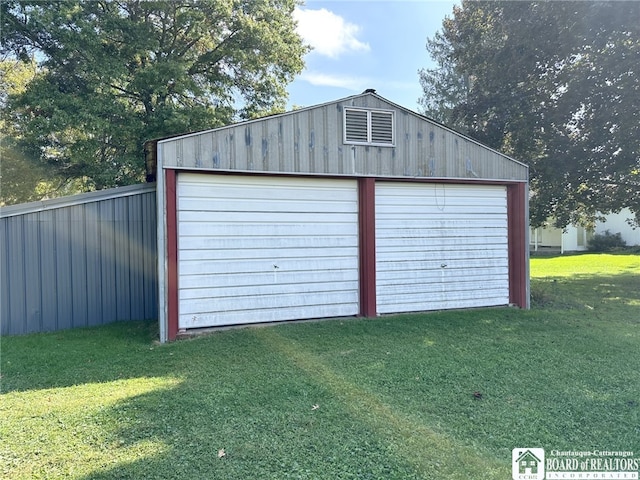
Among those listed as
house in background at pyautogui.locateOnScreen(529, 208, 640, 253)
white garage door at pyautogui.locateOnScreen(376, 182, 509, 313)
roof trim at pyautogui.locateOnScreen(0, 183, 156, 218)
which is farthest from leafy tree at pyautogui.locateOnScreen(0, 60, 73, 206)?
house in background at pyautogui.locateOnScreen(529, 208, 640, 253)

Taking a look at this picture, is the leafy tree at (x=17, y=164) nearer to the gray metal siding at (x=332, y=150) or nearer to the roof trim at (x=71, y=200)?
the roof trim at (x=71, y=200)

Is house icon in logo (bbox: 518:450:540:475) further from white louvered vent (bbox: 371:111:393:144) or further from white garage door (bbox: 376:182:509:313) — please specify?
white louvered vent (bbox: 371:111:393:144)

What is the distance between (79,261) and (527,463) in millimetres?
6562

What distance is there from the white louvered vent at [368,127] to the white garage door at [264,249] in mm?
765

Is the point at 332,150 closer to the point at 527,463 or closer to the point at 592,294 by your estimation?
the point at 527,463

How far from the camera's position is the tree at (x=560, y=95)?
389 inches

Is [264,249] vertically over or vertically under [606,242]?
over

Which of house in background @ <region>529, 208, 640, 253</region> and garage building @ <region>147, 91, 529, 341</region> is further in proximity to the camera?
house in background @ <region>529, 208, 640, 253</region>

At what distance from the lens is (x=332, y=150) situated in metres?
6.65

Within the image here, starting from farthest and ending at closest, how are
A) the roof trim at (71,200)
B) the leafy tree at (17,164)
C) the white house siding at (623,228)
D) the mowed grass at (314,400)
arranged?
the white house siding at (623,228)
the leafy tree at (17,164)
the roof trim at (71,200)
the mowed grass at (314,400)

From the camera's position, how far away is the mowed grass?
8.68ft

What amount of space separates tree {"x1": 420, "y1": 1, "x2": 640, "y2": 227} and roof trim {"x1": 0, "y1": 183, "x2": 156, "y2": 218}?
33.5 feet

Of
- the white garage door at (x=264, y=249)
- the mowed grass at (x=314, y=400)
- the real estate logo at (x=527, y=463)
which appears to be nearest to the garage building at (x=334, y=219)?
the white garage door at (x=264, y=249)
